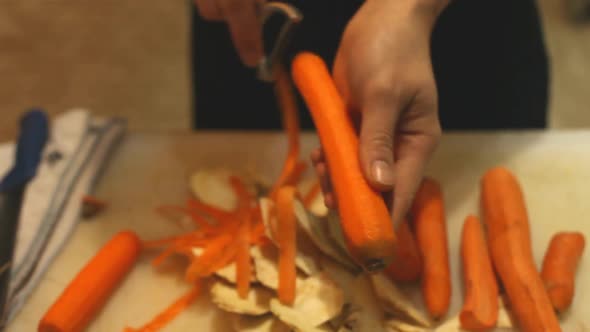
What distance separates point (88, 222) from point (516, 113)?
3.09 feet

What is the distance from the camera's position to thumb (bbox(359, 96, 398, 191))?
69 centimetres

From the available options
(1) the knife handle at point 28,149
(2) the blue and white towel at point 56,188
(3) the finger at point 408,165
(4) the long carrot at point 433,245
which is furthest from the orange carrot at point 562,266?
(1) the knife handle at point 28,149

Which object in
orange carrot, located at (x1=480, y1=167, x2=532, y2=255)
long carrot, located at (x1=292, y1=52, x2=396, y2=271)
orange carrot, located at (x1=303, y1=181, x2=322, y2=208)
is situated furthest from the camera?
orange carrot, located at (x1=303, y1=181, x2=322, y2=208)

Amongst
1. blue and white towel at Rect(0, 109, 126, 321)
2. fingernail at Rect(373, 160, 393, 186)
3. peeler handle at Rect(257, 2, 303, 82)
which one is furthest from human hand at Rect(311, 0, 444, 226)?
blue and white towel at Rect(0, 109, 126, 321)

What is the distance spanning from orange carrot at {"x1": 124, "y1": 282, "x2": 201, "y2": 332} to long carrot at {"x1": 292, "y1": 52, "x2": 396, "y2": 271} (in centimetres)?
33

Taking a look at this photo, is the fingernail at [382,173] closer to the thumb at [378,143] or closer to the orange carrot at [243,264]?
the thumb at [378,143]

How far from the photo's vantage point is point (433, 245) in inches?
34.4

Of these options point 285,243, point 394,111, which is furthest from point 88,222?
point 394,111

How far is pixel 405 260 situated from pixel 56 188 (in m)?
0.69

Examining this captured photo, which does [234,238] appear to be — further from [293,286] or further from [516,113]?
[516,113]

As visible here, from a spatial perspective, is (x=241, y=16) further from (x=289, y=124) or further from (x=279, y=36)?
(x=289, y=124)

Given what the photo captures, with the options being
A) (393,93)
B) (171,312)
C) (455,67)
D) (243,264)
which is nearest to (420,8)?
(393,93)

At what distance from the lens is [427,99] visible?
0.77 m

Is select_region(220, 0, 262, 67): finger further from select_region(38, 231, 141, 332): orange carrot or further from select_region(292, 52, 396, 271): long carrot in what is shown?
select_region(38, 231, 141, 332): orange carrot
